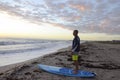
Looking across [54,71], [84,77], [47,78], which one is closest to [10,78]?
[47,78]

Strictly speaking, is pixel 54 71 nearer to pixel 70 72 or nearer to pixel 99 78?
pixel 70 72

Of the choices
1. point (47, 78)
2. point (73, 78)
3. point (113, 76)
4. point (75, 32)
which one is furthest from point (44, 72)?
point (113, 76)

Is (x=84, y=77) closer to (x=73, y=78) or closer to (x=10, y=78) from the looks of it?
(x=73, y=78)

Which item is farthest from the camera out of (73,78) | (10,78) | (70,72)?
(70,72)

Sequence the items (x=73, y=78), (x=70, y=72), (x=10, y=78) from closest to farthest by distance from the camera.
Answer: (x=10, y=78), (x=73, y=78), (x=70, y=72)

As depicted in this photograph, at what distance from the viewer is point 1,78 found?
21.6ft

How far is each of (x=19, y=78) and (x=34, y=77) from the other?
585mm

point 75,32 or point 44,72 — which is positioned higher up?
point 75,32

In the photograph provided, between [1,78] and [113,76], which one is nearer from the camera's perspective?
[1,78]

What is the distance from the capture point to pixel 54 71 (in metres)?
7.57

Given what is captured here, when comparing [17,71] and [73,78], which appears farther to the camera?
[17,71]

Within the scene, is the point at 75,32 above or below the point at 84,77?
above

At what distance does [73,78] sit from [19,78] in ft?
7.14

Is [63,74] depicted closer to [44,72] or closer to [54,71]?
[54,71]
